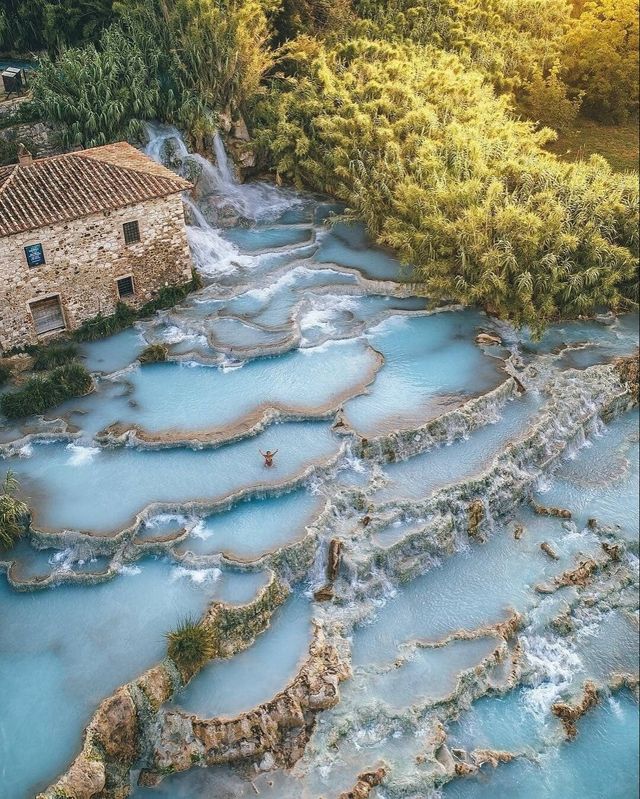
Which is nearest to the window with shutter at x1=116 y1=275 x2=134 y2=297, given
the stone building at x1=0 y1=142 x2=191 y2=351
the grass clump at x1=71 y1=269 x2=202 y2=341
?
the stone building at x1=0 y1=142 x2=191 y2=351

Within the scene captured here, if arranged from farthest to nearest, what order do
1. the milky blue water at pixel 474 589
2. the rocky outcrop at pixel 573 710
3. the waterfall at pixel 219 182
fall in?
1. the waterfall at pixel 219 182
2. the milky blue water at pixel 474 589
3. the rocky outcrop at pixel 573 710

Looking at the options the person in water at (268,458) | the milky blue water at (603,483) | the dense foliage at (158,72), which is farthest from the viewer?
the dense foliage at (158,72)

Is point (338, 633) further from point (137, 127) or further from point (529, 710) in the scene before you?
point (137, 127)

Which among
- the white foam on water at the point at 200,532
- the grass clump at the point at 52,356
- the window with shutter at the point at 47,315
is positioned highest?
the window with shutter at the point at 47,315

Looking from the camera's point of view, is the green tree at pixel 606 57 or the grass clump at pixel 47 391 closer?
the grass clump at pixel 47 391

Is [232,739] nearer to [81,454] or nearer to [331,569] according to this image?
[331,569]

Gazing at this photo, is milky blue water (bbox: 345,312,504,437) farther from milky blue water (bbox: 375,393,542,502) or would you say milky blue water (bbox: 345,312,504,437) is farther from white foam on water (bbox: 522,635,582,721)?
white foam on water (bbox: 522,635,582,721)

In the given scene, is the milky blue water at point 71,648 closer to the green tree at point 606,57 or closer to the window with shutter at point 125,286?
the window with shutter at point 125,286

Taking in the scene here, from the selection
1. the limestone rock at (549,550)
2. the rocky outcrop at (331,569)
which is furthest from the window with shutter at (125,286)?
the limestone rock at (549,550)
